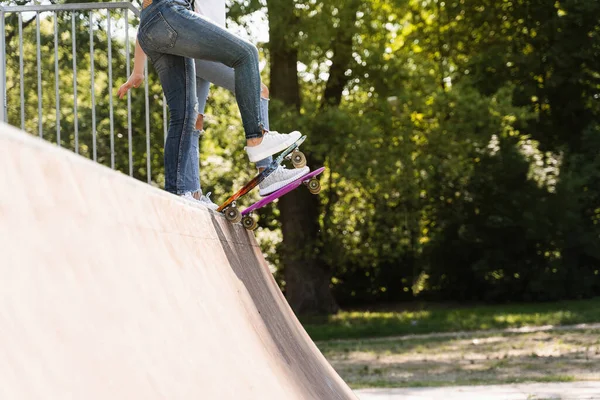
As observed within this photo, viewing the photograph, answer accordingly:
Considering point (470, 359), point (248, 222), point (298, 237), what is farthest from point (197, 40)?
point (298, 237)

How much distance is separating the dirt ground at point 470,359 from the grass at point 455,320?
1.63 m

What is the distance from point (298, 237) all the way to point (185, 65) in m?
18.8

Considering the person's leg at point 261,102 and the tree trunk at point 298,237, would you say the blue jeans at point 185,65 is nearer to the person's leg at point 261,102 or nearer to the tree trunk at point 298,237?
the person's leg at point 261,102

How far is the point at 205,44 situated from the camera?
4.30m

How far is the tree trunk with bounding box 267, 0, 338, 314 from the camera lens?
21844 mm

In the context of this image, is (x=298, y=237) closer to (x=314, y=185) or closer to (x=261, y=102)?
(x=314, y=185)

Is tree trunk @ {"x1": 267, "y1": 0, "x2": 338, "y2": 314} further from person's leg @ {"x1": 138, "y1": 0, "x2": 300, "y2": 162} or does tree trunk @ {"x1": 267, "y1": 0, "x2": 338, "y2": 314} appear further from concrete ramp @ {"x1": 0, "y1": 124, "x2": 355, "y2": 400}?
concrete ramp @ {"x1": 0, "y1": 124, "x2": 355, "y2": 400}

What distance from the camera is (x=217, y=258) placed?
146 inches

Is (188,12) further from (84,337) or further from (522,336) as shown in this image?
(522,336)

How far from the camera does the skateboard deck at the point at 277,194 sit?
487cm

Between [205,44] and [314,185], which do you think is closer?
[205,44]

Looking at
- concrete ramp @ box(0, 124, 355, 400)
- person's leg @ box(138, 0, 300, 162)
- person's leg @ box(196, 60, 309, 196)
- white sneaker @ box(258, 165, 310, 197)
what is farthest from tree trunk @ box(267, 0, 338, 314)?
concrete ramp @ box(0, 124, 355, 400)

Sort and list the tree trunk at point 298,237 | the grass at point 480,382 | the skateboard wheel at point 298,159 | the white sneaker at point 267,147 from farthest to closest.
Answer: the tree trunk at point 298,237
the grass at point 480,382
the skateboard wheel at point 298,159
the white sneaker at point 267,147

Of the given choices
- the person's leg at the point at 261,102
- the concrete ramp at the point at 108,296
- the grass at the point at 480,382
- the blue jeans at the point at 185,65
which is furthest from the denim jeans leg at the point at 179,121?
the grass at the point at 480,382
